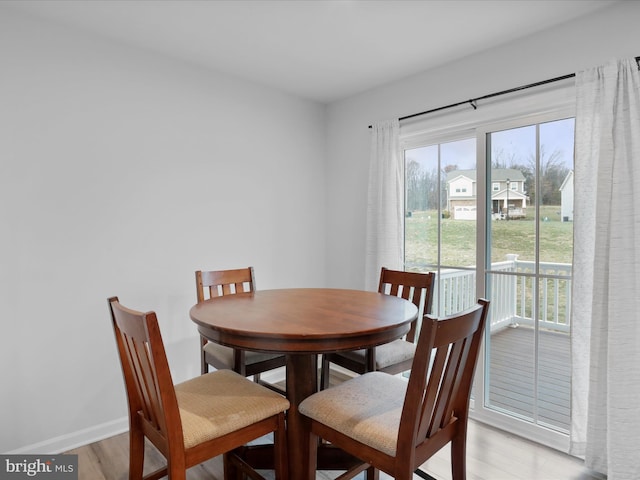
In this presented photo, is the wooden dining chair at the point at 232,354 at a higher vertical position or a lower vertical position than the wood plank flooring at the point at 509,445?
higher

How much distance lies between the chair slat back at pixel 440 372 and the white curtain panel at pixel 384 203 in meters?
1.67

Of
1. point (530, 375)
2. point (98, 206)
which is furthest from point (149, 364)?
point (530, 375)

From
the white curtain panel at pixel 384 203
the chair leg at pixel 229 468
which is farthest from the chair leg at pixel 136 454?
the white curtain panel at pixel 384 203

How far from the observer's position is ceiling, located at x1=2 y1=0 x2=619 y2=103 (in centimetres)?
207

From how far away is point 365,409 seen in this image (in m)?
1.48

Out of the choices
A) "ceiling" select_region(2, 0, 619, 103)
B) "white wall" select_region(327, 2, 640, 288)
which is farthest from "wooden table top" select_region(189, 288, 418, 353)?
"ceiling" select_region(2, 0, 619, 103)

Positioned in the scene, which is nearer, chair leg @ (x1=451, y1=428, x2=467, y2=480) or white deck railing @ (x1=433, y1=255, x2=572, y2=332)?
chair leg @ (x1=451, y1=428, x2=467, y2=480)

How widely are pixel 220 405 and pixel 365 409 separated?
58 centimetres

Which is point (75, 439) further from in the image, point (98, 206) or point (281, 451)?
point (281, 451)

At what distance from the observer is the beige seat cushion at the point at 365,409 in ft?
4.40

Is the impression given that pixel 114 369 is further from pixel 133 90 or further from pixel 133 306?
pixel 133 90

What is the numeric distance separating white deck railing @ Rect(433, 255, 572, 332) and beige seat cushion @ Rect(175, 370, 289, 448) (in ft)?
5.68

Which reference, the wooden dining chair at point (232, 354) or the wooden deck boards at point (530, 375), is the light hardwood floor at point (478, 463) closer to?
the wooden deck boards at point (530, 375)

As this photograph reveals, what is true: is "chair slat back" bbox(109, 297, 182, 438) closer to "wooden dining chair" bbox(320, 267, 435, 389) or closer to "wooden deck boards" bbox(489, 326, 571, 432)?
"wooden dining chair" bbox(320, 267, 435, 389)
